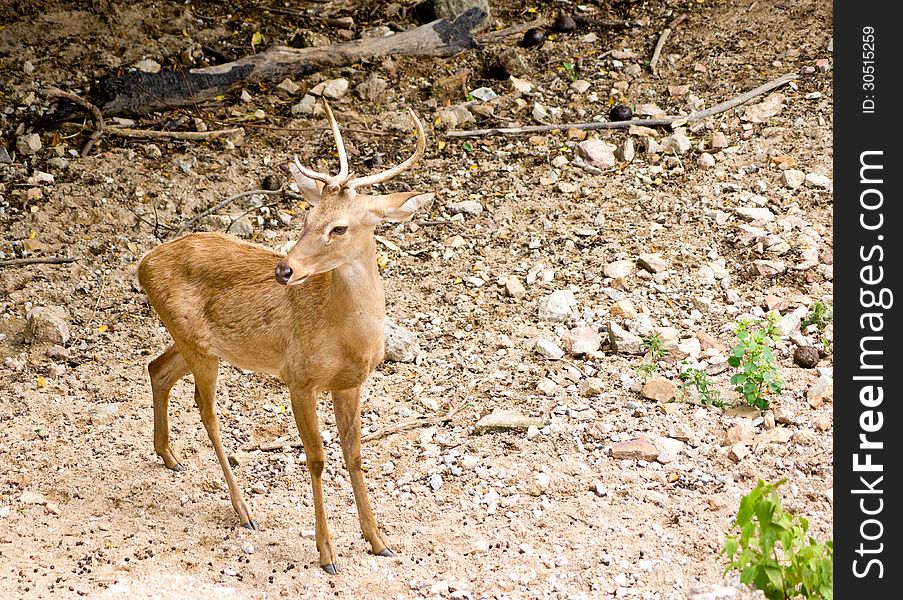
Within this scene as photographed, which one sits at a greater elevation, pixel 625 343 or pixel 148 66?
pixel 148 66

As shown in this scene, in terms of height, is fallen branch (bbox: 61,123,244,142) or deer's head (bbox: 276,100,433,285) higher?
fallen branch (bbox: 61,123,244,142)

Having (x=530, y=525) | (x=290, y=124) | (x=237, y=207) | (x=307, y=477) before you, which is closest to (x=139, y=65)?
(x=290, y=124)

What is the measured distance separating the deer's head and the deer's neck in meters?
0.05

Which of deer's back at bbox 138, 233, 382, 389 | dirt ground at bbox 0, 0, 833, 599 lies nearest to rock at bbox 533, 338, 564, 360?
dirt ground at bbox 0, 0, 833, 599

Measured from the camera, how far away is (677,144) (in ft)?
30.5

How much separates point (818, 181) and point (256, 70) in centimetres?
545

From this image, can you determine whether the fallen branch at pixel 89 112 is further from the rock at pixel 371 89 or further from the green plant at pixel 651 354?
the green plant at pixel 651 354

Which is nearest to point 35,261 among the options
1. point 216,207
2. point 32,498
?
point 216,207

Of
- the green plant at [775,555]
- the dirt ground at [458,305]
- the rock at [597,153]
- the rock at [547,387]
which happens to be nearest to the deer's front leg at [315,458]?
the dirt ground at [458,305]

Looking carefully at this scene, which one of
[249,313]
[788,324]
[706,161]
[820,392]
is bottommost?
[820,392]

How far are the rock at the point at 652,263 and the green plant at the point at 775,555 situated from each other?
3631 millimetres

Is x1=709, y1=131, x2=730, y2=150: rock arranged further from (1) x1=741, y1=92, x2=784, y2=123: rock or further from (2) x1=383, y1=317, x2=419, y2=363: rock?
(2) x1=383, y1=317, x2=419, y2=363: rock

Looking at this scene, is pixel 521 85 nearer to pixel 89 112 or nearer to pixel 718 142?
pixel 718 142

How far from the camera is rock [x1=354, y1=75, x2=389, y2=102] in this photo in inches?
401
